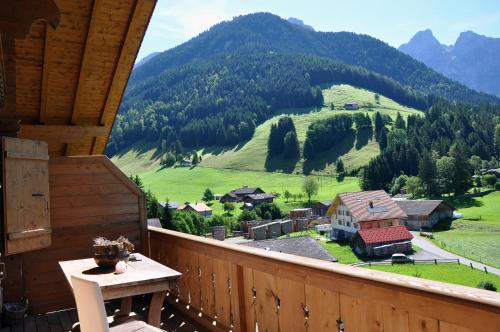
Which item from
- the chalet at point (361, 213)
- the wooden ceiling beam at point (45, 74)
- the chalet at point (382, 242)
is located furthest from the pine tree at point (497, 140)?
the wooden ceiling beam at point (45, 74)

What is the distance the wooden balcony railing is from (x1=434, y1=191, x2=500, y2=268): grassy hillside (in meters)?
48.1

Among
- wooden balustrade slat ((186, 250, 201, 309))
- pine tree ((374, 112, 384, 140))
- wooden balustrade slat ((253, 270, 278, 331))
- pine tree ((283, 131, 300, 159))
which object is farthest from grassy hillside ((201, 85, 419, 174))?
wooden balustrade slat ((253, 270, 278, 331))

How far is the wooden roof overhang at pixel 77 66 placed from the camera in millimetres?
6441

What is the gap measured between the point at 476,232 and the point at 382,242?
54.5 ft

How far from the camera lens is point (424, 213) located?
6550cm

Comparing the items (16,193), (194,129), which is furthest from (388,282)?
(194,129)

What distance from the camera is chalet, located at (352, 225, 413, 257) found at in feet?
168

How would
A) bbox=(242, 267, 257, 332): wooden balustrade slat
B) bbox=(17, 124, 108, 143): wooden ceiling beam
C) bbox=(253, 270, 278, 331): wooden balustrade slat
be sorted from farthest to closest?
bbox=(17, 124, 108, 143): wooden ceiling beam
bbox=(242, 267, 257, 332): wooden balustrade slat
bbox=(253, 270, 278, 331): wooden balustrade slat

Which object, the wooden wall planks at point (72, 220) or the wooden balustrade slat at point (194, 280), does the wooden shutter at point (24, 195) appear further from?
the wooden balustrade slat at point (194, 280)

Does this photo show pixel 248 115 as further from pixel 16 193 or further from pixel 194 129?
pixel 16 193

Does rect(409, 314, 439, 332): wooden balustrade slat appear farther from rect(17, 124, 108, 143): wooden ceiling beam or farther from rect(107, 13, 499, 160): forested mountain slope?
rect(107, 13, 499, 160): forested mountain slope

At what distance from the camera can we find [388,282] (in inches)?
82.3

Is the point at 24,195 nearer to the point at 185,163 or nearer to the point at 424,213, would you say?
the point at 424,213

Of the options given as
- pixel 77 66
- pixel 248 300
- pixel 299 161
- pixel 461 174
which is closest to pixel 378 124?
pixel 299 161
